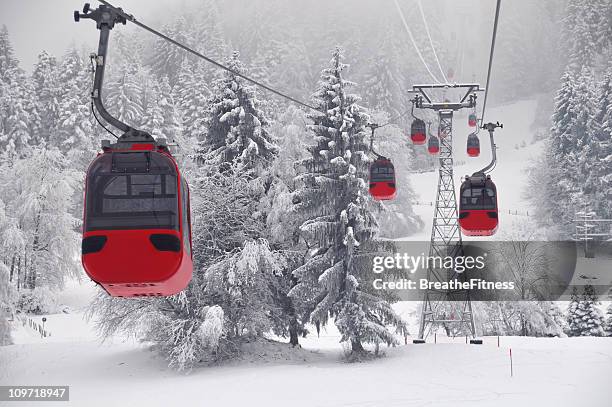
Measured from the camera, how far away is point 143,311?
26500 millimetres

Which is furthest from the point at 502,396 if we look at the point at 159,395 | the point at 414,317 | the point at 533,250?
the point at 533,250

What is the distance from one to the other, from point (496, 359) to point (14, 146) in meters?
46.6

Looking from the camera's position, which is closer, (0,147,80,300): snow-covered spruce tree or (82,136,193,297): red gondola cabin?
(82,136,193,297): red gondola cabin

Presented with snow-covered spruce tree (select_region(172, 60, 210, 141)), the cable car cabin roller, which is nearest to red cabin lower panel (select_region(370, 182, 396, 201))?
the cable car cabin roller

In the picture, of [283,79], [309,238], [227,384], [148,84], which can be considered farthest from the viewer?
[283,79]

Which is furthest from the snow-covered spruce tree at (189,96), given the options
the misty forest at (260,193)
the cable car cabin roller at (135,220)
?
the cable car cabin roller at (135,220)

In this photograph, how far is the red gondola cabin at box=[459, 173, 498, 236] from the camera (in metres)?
17.0

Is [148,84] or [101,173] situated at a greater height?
[148,84]

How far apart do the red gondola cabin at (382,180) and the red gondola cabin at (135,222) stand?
13318 millimetres

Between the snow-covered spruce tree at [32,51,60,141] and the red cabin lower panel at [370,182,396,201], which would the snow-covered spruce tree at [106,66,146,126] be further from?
the red cabin lower panel at [370,182,396,201]

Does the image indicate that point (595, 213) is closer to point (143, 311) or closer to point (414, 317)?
point (414, 317)

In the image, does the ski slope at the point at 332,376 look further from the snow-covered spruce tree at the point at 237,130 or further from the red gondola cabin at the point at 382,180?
the snow-covered spruce tree at the point at 237,130

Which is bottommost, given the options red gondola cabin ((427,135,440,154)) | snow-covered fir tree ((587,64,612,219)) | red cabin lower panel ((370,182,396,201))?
red cabin lower panel ((370,182,396,201))

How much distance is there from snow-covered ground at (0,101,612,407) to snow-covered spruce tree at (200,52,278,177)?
8.72m
